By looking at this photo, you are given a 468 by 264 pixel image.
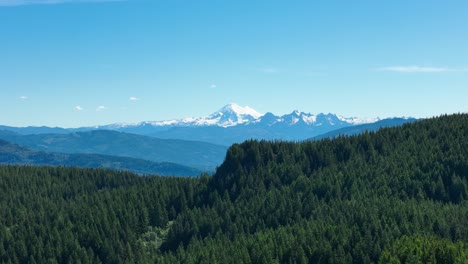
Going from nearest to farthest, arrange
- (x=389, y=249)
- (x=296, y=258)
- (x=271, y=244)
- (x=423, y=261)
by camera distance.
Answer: (x=423, y=261)
(x=389, y=249)
(x=296, y=258)
(x=271, y=244)

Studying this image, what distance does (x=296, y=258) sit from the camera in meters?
179

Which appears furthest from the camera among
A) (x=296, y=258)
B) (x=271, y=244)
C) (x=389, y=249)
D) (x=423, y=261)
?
(x=271, y=244)

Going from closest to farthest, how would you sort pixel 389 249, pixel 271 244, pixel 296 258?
pixel 389 249 → pixel 296 258 → pixel 271 244

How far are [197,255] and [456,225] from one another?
89.7 metres

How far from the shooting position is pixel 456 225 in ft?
636

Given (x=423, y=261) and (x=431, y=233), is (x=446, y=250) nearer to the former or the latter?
(x=423, y=261)

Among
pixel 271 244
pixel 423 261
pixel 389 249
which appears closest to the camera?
pixel 423 261

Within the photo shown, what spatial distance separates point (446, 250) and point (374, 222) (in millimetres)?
48168

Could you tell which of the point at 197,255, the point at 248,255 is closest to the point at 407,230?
the point at 248,255

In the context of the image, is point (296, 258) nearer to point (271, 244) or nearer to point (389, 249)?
point (271, 244)

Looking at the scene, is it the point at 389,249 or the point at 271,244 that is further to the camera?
the point at 271,244

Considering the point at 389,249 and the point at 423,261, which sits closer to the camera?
the point at 423,261

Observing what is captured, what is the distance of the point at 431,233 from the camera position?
18825cm

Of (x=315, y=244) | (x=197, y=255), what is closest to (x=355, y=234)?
(x=315, y=244)
